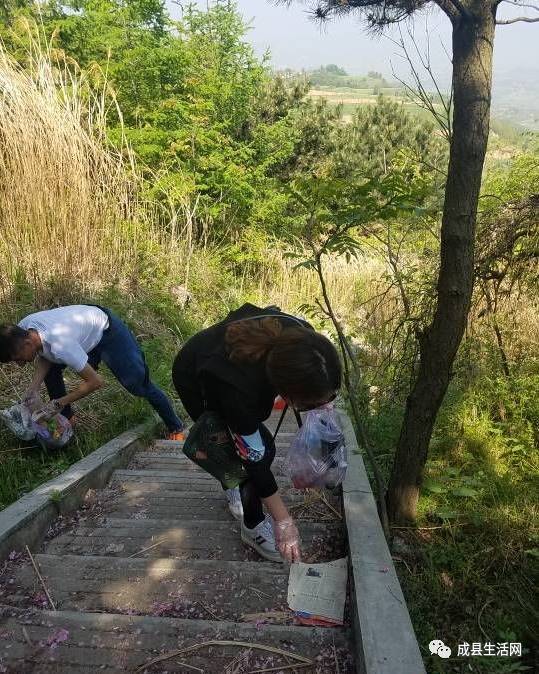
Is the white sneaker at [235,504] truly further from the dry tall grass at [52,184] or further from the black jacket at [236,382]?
the dry tall grass at [52,184]

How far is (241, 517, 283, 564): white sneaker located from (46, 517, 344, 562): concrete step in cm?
6

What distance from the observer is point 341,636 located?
1.84 meters

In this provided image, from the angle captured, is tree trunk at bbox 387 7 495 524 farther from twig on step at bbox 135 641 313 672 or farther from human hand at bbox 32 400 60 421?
human hand at bbox 32 400 60 421

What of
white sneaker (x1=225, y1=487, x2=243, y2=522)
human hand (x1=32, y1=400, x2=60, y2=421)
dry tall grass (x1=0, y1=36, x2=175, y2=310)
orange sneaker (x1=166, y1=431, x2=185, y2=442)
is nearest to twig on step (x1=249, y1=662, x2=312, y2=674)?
white sneaker (x1=225, y1=487, x2=243, y2=522)

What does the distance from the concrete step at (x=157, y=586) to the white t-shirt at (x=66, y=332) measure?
44.0 inches

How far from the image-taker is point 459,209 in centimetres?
220

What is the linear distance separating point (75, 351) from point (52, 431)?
2.35 feet

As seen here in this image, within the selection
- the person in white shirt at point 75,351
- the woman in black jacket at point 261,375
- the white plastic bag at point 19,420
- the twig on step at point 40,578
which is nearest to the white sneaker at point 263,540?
the woman in black jacket at point 261,375

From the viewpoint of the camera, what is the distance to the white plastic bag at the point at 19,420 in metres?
3.27

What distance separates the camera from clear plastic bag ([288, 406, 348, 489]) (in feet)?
8.23

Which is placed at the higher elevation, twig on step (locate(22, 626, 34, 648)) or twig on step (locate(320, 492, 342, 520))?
twig on step (locate(22, 626, 34, 648))

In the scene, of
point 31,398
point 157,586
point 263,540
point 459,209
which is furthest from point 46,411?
point 459,209

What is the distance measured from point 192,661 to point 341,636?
1.75ft

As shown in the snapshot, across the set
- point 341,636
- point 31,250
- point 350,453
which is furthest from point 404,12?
point 31,250
